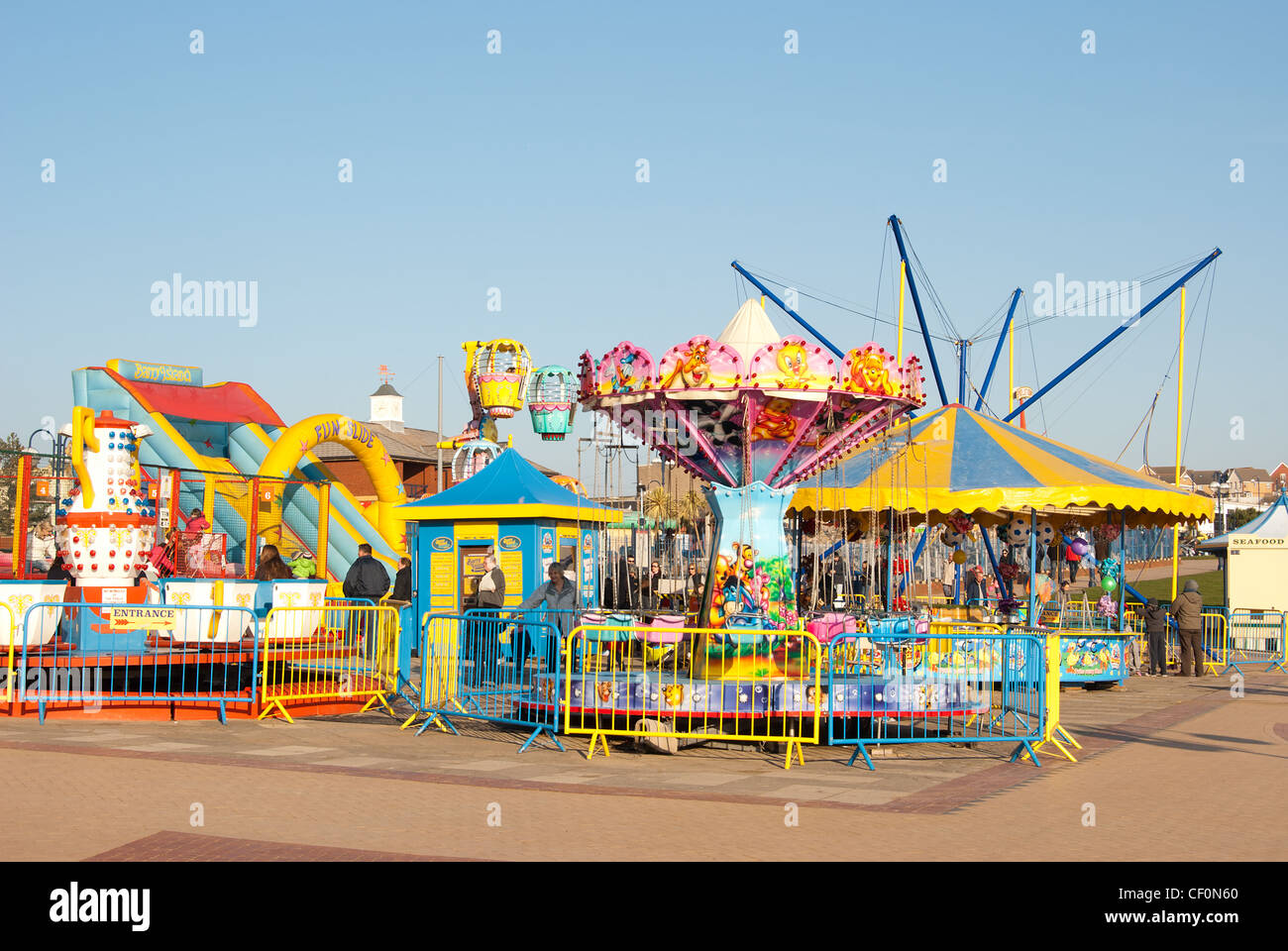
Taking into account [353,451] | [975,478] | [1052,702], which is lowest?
[1052,702]

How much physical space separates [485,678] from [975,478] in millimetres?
9444

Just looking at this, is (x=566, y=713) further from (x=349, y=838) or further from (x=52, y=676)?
(x=52, y=676)

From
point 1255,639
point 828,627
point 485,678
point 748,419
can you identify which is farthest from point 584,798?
point 1255,639

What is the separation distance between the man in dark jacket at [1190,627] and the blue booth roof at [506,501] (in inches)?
367

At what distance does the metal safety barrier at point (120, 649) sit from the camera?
14.0 meters

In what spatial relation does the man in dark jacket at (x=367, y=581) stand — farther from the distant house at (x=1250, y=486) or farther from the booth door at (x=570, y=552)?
the distant house at (x=1250, y=486)

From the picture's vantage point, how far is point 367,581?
17.0m

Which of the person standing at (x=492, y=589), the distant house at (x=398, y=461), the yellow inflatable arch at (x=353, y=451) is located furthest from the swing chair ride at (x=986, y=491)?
the distant house at (x=398, y=461)

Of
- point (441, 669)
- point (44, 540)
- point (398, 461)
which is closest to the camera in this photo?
point (441, 669)

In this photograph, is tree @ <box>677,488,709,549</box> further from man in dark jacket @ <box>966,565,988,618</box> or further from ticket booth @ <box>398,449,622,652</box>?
man in dark jacket @ <box>966,565,988,618</box>

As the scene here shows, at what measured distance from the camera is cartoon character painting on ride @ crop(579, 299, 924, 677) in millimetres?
13914

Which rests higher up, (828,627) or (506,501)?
(506,501)

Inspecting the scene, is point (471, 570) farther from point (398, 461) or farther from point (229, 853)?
point (398, 461)

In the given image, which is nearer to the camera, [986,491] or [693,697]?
[693,697]
